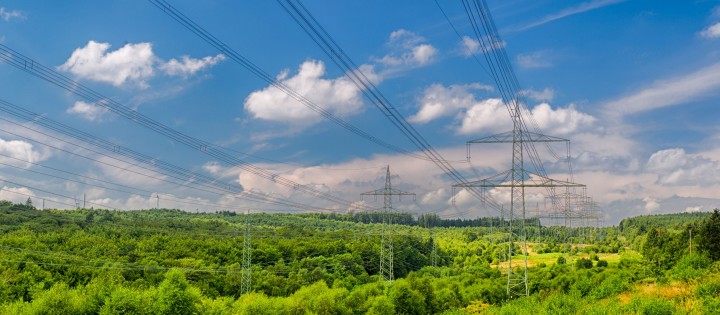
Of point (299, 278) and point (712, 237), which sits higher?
point (712, 237)

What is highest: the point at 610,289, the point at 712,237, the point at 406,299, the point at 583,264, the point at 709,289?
the point at 712,237

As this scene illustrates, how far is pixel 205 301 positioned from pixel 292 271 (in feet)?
150

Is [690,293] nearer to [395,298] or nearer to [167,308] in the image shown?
[395,298]

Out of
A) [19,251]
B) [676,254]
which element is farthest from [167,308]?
[676,254]

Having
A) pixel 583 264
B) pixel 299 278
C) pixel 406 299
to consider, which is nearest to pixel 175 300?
pixel 406 299

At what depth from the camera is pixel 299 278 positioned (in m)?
110

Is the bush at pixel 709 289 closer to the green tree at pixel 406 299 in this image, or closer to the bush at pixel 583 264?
the green tree at pixel 406 299

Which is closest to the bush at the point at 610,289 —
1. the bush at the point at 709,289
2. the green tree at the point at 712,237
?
the bush at the point at 709,289

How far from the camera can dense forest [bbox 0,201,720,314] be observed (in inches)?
2188

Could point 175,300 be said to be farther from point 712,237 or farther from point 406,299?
point 712,237

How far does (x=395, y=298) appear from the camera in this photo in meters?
76.2

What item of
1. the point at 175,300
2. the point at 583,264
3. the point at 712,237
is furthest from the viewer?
the point at 583,264

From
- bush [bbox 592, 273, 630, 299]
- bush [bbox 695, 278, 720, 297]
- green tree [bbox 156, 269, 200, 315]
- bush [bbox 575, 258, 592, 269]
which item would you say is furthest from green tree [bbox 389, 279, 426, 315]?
bush [bbox 575, 258, 592, 269]

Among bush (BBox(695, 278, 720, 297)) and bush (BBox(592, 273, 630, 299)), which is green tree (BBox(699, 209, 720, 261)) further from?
bush (BBox(695, 278, 720, 297))
